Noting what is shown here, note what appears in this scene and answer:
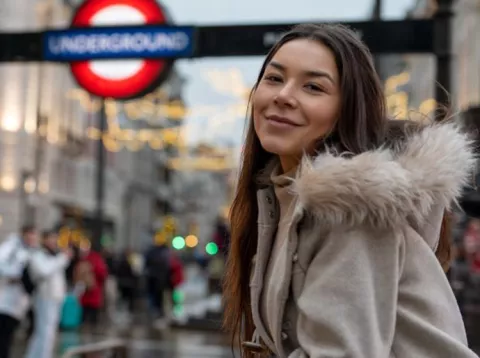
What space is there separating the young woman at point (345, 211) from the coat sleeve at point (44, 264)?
8585mm

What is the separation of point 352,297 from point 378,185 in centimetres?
23

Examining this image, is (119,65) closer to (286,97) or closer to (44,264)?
(286,97)

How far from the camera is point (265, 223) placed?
2090mm

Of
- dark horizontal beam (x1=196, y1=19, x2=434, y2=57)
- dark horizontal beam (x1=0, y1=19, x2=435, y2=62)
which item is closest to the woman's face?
dark horizontal beam (x1=0, y1=19, x2=435, y2=62)

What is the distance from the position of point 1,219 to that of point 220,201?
7856 centimetres

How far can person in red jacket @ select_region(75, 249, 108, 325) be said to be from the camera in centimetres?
1734

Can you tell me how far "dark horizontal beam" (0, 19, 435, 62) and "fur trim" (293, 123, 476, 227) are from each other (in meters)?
3.58

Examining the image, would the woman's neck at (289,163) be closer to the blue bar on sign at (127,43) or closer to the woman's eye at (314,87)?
the woman's eye at (314,87)

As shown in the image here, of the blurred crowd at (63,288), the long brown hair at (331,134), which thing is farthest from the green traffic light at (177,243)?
the long brown hair at (331,134)

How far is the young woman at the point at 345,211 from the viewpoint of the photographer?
1.78 metres

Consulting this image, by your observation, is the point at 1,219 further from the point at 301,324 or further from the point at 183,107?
the point at 301,324

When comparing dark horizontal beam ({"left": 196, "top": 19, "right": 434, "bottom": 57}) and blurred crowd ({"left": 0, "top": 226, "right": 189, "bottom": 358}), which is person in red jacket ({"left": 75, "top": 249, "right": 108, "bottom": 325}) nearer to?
blurred crowd ({"left": 0, "top": 226, "right": 189, "bottom": 358})

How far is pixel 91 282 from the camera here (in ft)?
57.5

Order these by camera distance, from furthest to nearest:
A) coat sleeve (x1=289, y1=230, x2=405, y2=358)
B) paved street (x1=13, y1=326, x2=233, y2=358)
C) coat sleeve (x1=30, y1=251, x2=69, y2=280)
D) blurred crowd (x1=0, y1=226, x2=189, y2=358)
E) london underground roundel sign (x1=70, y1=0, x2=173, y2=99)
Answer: paved street (x1=13, y1=326, x2=233, y2=358) → coat sleeve (x1=30, y1=251, x2=69, y2=280) → blurred crowd (x1=0, y1=226, x2=189, y2=358) → london underground roundel sign (x1=70, y1=0, x2=173, y2=99) → coat sleeve (x1=289, y1=230, x2=405, y2=358)
